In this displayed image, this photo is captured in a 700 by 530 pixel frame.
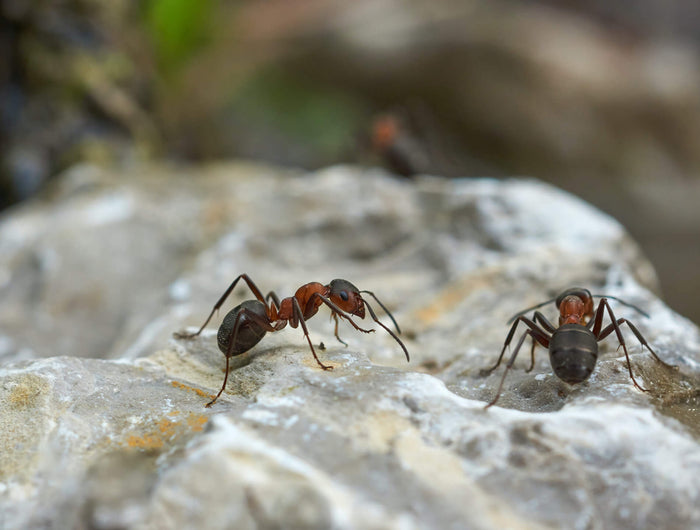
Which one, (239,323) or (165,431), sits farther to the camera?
(239,323)

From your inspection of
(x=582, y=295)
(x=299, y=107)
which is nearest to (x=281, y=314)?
(x=582, y=295)

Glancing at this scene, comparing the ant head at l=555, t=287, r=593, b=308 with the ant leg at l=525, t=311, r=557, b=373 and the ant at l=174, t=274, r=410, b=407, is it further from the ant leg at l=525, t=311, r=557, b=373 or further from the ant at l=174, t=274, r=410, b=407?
the ant at l=174, t=274, r=410, b=407

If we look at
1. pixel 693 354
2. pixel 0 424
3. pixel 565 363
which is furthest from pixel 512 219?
pixel 0 424

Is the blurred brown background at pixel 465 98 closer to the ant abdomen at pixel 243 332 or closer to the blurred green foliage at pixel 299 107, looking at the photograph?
the blurred green foliage at pixel 299 107

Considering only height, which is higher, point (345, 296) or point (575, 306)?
point (575, 306)

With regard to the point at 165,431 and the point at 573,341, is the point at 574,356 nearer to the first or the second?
the point at 573,341

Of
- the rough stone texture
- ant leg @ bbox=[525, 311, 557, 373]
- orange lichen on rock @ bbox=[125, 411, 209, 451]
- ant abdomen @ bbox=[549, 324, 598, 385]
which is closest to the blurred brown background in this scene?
the rough stone texture
